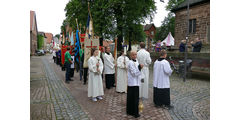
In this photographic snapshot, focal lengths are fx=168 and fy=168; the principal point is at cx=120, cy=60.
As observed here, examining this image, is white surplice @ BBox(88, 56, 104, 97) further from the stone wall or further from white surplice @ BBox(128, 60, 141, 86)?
the stone wall

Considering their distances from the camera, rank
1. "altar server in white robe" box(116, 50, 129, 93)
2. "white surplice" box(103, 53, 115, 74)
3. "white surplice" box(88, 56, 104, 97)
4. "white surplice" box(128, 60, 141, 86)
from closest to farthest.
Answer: "white surplice" box(128, 60, 141, 86), "white surplice" box(88, 56, 104, 97), "altar server in white robe" box(116, 50, 129, 93), "white surplice" box(103, 53, 115, 74)

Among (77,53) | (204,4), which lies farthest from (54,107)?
(204,4)

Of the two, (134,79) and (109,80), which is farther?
(109,80)

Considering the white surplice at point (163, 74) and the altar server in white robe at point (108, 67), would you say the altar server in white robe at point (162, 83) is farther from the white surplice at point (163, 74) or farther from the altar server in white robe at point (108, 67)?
the altar server in white robe at point (108, 67)

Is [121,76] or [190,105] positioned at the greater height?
[121,76]

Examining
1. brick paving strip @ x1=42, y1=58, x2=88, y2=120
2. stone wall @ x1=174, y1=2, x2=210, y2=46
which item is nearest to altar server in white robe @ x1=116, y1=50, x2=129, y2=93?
brick paving strip @ x1=42, y1=58, x2=88, y2=120

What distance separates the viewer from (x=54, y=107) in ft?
16.5

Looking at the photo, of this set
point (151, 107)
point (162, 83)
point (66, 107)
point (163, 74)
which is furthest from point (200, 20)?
point (66, 107)

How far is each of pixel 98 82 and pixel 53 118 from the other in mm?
1960

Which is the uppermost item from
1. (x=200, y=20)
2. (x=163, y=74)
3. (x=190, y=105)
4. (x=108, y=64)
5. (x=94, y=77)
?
(x=200, y=20)

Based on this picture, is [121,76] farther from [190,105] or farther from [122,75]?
[190,105]

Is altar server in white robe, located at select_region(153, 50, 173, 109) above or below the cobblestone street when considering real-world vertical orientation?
above

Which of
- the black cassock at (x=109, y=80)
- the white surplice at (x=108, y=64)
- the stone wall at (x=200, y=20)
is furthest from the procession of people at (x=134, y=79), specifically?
the stone wall at (x=200, y=20)

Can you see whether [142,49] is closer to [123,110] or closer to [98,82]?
[98,82]
